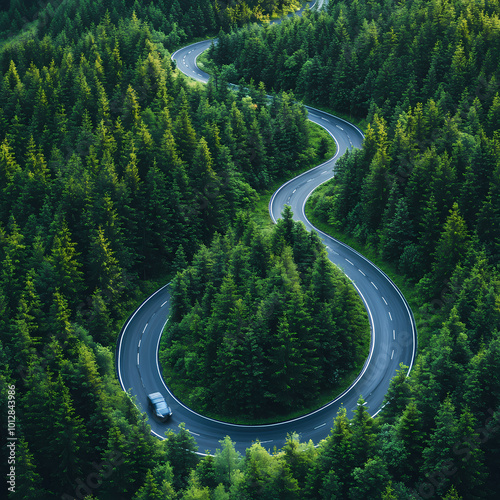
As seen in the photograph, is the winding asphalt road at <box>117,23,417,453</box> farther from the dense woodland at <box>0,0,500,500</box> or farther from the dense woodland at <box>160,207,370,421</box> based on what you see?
the dense woodland at <box>0,0,500,500</box>

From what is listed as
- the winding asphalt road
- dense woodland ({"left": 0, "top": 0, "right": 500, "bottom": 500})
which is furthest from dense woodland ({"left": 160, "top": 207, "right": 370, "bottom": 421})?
dense woodland ({"left": 0, "top": 0, "right": 500, "bottom": 500})

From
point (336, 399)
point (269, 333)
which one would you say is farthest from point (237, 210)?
point (336, 399)

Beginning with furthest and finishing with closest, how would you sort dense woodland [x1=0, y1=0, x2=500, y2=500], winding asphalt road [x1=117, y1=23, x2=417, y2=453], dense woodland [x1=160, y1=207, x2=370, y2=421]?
dense woodland [x1=160, y1=207, x2=370, y2=421]
winding asphalt road [x1=117, y1=23, x2=417, y2=453]
dense woodland [x1=0, y1=0, x2=500, y2=500]

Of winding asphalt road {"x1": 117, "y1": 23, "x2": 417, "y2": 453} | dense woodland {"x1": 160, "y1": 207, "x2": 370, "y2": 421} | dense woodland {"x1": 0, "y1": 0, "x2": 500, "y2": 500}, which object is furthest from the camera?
dense woodland {"x1": 160, "y1": 207, "x2": 370, "y2": 421}

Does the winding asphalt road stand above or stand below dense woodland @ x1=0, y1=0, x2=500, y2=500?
below

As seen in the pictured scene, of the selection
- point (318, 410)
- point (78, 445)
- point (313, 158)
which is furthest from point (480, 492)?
point (313, 158)

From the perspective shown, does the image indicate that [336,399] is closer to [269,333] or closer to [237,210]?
[269,333]
